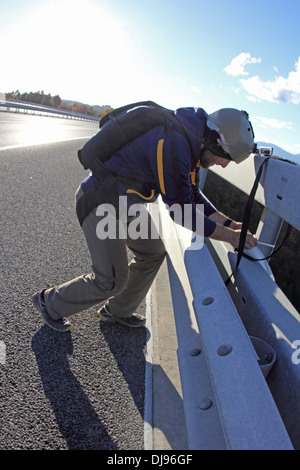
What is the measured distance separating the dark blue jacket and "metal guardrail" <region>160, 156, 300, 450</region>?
46 centimetres

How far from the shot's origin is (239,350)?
155 cm

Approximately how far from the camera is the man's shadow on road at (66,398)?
204 cm

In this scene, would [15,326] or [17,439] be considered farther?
[15,326]

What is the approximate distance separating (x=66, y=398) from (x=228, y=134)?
79.9 inches

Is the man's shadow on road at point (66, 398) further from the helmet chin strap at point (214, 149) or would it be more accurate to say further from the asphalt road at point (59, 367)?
the helmet chin strap at point (214, 149)

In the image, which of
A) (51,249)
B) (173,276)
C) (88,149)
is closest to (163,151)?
(88,149)

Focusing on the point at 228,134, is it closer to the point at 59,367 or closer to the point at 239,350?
the point at 239,350

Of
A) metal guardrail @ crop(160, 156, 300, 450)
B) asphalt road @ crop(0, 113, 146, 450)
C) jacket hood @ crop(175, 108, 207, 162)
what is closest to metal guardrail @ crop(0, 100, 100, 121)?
asphalt road @ crop(0, 113, 146, 450)

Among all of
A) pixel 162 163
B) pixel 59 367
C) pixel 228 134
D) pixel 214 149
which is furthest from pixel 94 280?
pixel 228 134

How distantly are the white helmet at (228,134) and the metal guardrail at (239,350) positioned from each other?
0.29m

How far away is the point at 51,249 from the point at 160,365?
2.13 m

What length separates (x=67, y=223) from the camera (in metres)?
5.47
